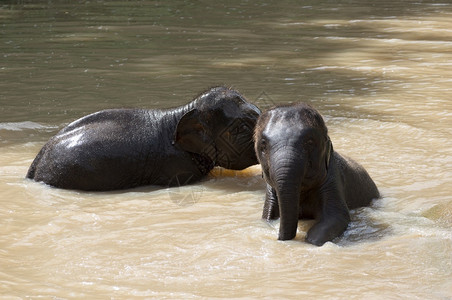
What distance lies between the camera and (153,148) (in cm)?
810

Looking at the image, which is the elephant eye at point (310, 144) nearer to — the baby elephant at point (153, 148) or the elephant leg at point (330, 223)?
the elephant leg at point (330, 223)

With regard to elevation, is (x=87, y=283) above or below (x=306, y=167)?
below

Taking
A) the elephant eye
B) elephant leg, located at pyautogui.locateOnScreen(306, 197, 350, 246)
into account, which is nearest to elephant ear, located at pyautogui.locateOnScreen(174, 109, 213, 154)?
elephant leg, located at pyautogui.locateOnScreen(306, 197, 350, 246)

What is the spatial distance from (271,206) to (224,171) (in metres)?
1.98

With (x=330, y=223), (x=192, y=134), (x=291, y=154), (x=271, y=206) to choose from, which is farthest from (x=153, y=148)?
(x=291, y=154)

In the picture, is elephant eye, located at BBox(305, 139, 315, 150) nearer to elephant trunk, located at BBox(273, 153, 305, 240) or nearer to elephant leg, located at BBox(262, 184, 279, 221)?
elephant trunk, located at BBox(273, 153, 305, 240)

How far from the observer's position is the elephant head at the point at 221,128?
7.91 metres

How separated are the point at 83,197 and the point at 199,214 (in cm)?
117

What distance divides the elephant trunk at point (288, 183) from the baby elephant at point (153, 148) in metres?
2.10

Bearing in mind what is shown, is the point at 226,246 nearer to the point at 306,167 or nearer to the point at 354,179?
the point at 306,167

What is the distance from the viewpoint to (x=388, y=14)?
1995 cm

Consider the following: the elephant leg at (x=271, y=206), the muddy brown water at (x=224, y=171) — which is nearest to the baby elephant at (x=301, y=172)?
the elephant leg at (x=271, y=206)

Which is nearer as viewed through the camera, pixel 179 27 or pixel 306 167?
pixel 306 167

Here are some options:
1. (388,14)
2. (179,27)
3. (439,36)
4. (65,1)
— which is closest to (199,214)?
(439,36)
